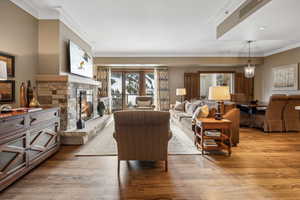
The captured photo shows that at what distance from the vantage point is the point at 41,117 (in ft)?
9.77

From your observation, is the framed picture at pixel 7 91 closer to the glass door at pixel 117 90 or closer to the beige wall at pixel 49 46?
the beige wall at pixel 49 46

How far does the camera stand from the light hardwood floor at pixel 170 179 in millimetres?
2189

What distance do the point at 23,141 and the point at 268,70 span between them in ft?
28.9

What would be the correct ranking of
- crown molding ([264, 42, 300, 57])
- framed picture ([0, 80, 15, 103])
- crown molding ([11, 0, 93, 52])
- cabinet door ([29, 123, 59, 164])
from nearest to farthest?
cabinet door ([29, 123, 59, 164]), framed picture ([0, 80, 15, 103]), crown molding ([11, 0, 93, 52]), crown molding ([264, 42, 300, 57])

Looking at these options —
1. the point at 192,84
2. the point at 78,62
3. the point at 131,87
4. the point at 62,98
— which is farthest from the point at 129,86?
the point at 62,98

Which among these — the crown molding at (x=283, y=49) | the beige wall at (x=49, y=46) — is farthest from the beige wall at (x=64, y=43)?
the crown molding at (x=283, y=49)

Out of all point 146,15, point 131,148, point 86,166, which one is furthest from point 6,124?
point 146,15

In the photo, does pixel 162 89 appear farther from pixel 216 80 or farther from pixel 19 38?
pixel 19 38

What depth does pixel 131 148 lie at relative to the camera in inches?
110

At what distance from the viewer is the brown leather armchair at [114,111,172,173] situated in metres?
2.65

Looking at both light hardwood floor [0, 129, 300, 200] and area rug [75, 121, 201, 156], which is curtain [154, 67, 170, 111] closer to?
area rug [75, 121, 201, 156]

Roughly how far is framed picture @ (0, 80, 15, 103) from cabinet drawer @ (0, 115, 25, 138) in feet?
2.80

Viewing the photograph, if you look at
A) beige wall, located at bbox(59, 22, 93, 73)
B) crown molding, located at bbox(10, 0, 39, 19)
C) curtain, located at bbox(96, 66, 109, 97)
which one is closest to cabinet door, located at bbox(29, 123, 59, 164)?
beige wall, located at bbox(59, 22, 93, 73)

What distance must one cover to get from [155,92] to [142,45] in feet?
10.2
